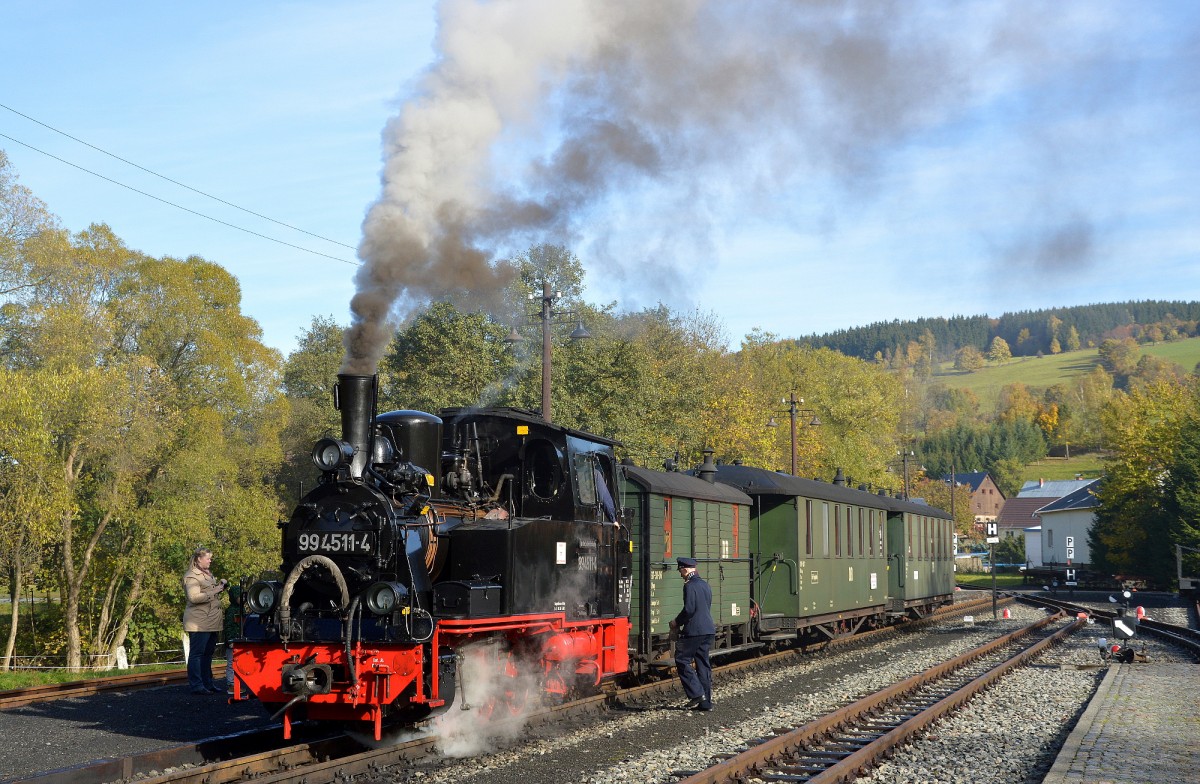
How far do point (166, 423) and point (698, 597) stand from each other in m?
21.8

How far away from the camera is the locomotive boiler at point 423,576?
8492 mm

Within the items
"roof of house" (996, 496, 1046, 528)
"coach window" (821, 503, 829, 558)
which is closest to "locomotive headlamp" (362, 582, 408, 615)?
"coach window" (821, 503, 829, 558)

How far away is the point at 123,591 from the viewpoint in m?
33.9

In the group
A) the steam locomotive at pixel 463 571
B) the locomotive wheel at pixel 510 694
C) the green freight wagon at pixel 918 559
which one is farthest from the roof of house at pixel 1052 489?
the locomotive wheel at pixel 510 694

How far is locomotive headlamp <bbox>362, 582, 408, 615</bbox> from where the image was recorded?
8.43 metres

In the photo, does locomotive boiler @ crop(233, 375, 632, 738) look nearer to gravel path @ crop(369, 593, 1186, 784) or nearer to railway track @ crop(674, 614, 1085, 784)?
gravel path @ crop(369, 593, 1186, 784)

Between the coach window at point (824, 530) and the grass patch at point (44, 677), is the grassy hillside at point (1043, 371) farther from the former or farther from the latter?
the grass patch at point (44, 677)

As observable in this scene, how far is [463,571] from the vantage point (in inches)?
375

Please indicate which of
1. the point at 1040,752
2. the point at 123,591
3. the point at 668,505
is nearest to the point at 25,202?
the point at 123,591

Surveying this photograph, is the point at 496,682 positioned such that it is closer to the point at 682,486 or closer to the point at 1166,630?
the point at 682,486

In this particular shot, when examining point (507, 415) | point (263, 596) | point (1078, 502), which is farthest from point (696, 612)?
point (1078, 502)

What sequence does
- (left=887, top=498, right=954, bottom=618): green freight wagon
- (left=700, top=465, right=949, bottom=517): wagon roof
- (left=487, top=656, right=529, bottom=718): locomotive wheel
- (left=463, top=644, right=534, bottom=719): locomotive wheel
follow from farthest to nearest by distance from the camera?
(left=887, top=498, right=954, bottom=618): green freight wagon, (left=700, top=465, right=949, bottom=517): wagon roof, (left=487, top=656, right=529, bottom=718): locomotive wheel, (left=463, top=644, right=534, bottom=719): locomotive wheel

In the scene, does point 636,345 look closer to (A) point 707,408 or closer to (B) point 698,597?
(A) point 707,408

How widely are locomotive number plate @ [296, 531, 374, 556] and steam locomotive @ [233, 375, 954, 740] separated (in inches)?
0.5
